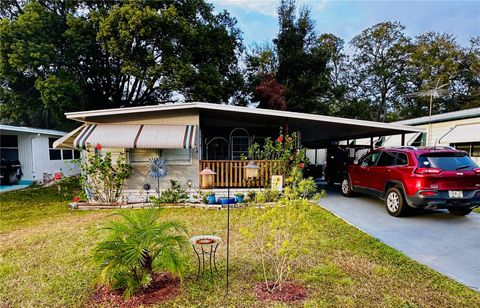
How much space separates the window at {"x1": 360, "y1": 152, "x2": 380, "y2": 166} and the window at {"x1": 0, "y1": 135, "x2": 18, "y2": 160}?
51.5 ft

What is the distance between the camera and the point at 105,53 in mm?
16062

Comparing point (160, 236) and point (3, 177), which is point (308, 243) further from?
point (3, 177)

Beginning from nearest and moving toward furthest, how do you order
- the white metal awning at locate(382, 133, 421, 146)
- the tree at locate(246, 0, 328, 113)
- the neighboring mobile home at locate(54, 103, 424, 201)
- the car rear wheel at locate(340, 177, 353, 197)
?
the neighboring mobile home at locate(54, 103, 424, 201)
the car rear wheel at locate(340, 177, 353, 197)
the white metal awning at locate(382, 133, 421, 146)
the tree at locate(246, 0, 328, 113)

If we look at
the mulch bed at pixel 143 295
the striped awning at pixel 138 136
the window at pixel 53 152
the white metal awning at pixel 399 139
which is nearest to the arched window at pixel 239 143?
the striped awning at pixel 138 136

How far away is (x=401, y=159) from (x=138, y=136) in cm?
724

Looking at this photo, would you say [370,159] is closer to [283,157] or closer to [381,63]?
[283,157]

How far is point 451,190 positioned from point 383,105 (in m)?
24.2

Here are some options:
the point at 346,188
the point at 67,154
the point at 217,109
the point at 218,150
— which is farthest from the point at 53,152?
the point at 346,188

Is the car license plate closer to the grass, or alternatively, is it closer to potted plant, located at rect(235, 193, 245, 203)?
the grass

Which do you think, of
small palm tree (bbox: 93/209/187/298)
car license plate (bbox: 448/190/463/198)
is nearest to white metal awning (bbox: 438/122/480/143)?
car license plate (bbox: 448/190/463/198)

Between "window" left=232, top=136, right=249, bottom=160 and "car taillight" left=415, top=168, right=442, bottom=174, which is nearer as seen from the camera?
"car taillight" left=415, top=168, right=442, bottom=174

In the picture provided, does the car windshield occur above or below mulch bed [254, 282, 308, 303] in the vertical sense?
above

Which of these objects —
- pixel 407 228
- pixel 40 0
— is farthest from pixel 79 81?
pixel 407 228

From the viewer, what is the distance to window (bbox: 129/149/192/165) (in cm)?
819
